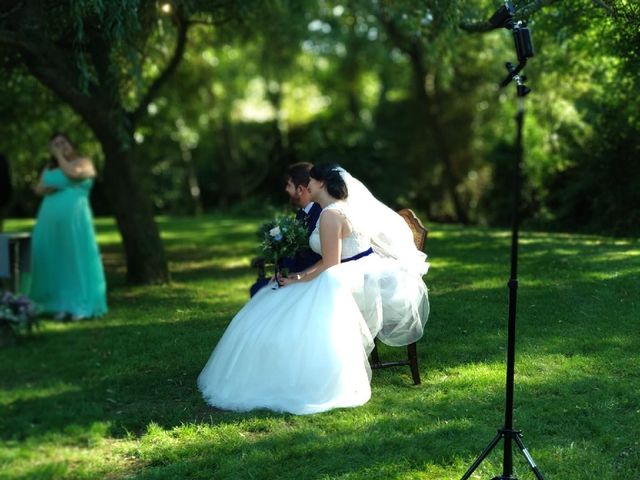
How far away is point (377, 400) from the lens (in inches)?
253

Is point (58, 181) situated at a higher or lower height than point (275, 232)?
higher

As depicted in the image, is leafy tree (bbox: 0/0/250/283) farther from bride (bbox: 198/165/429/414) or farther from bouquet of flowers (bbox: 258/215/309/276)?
bride (bbox: 198/165/429/414)

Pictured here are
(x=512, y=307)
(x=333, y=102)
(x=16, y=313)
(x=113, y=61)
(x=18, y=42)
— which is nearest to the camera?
(x=512, y=307)

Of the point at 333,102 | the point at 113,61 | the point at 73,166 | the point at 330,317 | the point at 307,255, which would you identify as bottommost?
the point at 330,317

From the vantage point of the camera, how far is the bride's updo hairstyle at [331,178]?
6.85 m

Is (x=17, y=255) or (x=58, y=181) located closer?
(x=58, y=181)

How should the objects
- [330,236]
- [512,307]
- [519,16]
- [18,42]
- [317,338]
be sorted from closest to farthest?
[512,307] → [317,338] → [330,236] → [519,16] → [18,42]

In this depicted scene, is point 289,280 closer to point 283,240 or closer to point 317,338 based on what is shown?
point 283,240

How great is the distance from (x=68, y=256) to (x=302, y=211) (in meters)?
4.31

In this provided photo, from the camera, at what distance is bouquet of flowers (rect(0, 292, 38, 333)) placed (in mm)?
8383

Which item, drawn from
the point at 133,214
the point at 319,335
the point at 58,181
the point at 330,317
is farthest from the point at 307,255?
the point at 133,214

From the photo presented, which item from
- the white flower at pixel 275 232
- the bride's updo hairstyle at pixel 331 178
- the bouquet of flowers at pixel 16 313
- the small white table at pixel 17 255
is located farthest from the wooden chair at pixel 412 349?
the small white table at pixel 17 255

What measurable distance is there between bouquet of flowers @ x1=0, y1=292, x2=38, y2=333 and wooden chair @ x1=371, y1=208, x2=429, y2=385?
150 inches

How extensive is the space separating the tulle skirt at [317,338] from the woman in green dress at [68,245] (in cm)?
389
